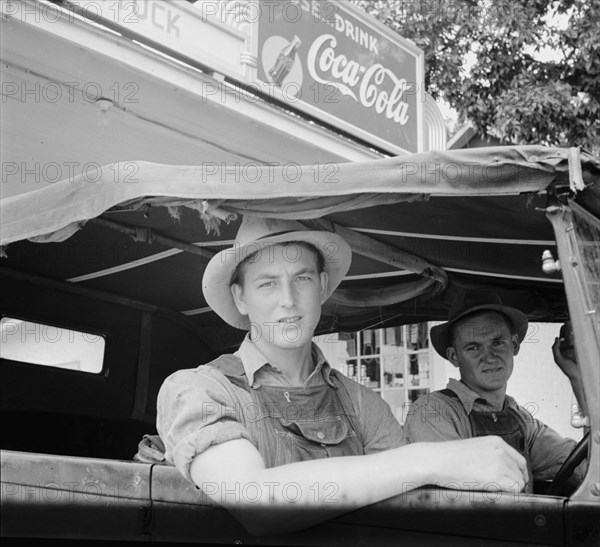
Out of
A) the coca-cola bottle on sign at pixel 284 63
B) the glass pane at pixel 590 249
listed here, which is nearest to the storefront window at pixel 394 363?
the coca-cola bottle on sign at pixel 284 63

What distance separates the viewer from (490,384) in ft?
10.4

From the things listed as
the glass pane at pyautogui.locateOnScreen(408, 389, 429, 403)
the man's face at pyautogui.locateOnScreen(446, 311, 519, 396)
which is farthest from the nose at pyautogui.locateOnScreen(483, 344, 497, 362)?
the glass pane at pyautogui.locateOnScreen(408, 389, 429, 403)

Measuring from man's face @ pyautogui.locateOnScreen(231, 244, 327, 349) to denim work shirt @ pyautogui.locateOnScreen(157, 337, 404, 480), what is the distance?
96mm

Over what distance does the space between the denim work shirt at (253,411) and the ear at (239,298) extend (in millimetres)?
125

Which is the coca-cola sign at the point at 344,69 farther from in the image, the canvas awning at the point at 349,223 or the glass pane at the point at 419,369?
the canvas awning at the point at 349,223

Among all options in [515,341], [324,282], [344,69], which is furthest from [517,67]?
[324,282]

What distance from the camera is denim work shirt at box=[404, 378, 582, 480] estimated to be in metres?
2.86

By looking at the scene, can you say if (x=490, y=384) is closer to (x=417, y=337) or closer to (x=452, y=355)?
(x=452, y=355)

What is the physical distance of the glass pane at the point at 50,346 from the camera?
3379 mm

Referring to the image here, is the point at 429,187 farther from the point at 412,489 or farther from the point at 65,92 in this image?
the point at 65,92

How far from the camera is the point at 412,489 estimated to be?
1.68m

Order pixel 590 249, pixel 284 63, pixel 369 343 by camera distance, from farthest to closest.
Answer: pixel 369 343
pixel 284 63
pixel 590 249

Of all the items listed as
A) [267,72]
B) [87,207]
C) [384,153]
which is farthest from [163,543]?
[384,153]

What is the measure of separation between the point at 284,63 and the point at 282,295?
13.0 feet
